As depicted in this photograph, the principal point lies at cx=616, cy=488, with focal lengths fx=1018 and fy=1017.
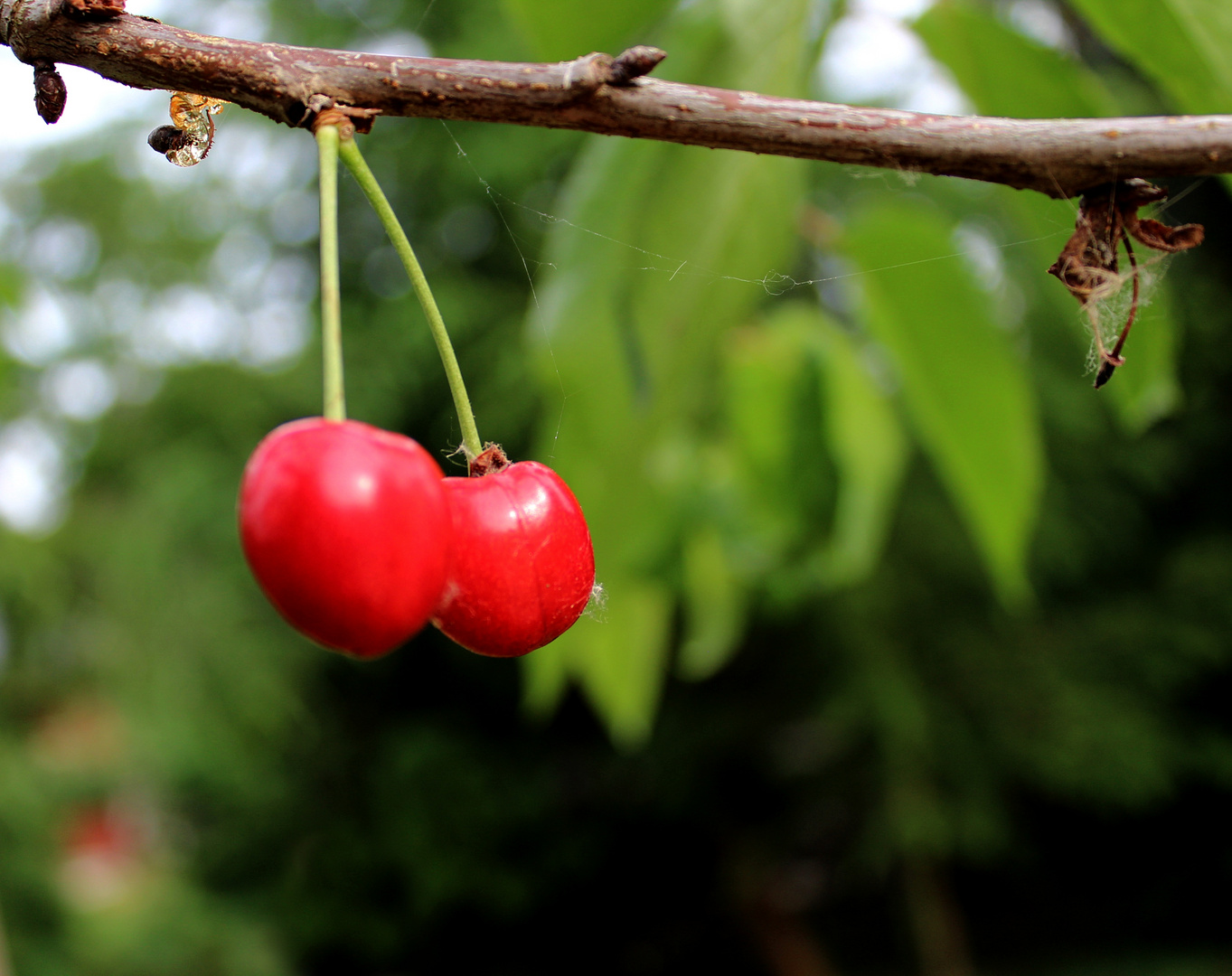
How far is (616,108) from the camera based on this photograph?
0.48 metres

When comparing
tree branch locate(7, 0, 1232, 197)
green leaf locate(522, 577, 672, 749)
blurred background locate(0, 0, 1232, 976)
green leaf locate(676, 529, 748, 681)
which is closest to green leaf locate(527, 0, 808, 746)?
green leaf locate(522, 577, 672, 749)

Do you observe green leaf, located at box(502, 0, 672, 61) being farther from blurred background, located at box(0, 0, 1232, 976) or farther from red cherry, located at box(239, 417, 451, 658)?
blurred background, located at box(0, 0, 1232, 976)

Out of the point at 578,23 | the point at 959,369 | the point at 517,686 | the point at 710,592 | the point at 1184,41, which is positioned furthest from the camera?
the point at 517,686

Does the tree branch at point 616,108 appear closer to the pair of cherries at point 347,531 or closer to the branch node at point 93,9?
the branch node at point 93,9

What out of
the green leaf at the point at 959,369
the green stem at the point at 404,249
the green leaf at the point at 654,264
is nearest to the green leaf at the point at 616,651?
the green leaf at the point at 654,264

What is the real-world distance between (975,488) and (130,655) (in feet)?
20.9

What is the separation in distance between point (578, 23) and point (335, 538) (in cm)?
63

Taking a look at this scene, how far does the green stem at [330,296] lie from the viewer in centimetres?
38

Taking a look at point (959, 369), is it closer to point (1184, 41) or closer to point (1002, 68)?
point (1002, 68)

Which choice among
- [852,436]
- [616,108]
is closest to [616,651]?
[852,436]

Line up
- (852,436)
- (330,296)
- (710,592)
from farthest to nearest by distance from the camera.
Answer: (710,592) < (852,436) < (330,296)

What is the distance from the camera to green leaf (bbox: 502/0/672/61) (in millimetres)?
858

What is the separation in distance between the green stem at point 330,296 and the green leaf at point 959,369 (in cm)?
82

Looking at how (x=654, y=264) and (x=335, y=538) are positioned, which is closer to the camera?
(x=335, y=538)
